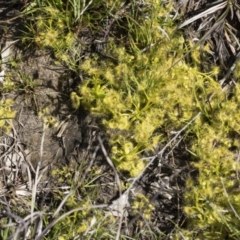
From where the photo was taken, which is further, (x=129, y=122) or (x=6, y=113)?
(x=6, y=113)

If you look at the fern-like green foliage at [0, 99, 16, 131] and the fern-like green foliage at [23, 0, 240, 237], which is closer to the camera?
the fern-like green foliage at [23, 0, 240, 237]

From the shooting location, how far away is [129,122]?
2383mm

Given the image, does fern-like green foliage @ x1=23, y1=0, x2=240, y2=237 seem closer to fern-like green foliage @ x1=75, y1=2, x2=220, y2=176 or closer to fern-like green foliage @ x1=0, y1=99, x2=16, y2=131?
fern-like green foliage @ x1=75, y1=2, x2=220, y2=176

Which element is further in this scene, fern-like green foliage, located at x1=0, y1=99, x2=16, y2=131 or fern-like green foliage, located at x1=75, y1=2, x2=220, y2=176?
fern-like green foliage, located at x1=0, y1=99, x2=16, y2=131

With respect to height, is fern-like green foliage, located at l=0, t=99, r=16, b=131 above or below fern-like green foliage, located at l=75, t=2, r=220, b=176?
below

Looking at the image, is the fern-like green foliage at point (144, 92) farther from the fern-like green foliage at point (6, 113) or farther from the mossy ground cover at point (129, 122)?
the fern-like green foliage at point (6, 113)

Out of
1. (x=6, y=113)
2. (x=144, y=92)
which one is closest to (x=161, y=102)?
(x=144, y=92)

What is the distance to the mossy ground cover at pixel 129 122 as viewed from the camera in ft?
7.75

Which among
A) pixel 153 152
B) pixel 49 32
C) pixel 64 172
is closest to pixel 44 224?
pixel 64 172

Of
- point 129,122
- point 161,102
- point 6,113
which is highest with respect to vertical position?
point 161,102

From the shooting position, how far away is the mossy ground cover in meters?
2.36

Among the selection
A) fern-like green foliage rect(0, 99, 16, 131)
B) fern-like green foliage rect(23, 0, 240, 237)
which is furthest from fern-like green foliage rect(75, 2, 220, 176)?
fern-like green foliage rect(0, 99, 16, 131)

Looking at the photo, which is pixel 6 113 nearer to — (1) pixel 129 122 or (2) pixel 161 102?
(1) pixel 129 122

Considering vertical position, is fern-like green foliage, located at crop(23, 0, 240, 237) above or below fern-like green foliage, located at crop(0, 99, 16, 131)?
above
